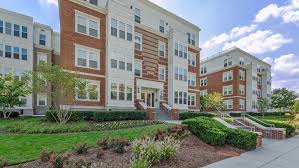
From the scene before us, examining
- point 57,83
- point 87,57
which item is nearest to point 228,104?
point 87,57

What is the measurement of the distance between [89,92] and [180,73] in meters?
16.0

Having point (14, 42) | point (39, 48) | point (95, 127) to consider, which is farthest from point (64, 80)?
point (39, 48)

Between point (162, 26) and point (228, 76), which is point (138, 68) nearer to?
point (162, 26)

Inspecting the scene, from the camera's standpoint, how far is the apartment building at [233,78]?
47.4m

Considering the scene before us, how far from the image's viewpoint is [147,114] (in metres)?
21.5

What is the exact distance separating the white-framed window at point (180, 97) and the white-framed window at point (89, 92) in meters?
11.3

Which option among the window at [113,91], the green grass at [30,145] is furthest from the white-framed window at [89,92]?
the green grass at [30,145]

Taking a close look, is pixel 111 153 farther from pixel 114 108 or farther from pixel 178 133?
pixel 114 108

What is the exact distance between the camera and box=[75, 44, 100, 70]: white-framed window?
21219 millimetres

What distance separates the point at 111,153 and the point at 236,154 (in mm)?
5641

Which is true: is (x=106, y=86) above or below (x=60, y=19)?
below

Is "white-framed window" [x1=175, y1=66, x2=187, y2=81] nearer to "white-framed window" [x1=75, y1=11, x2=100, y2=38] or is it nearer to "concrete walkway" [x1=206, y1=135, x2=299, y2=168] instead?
"white-framed window" [x1=75, y1=11, x2=100, y2=38]

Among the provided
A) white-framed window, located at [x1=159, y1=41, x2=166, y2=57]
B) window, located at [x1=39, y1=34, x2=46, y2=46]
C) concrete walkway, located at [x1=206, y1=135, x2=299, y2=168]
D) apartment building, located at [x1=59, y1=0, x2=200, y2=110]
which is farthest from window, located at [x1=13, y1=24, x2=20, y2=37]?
concrete walkway, located at [x1=206, y1=135, x2=299, y2=168]

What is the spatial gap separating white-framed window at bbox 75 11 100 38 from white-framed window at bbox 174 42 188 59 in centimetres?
1148
